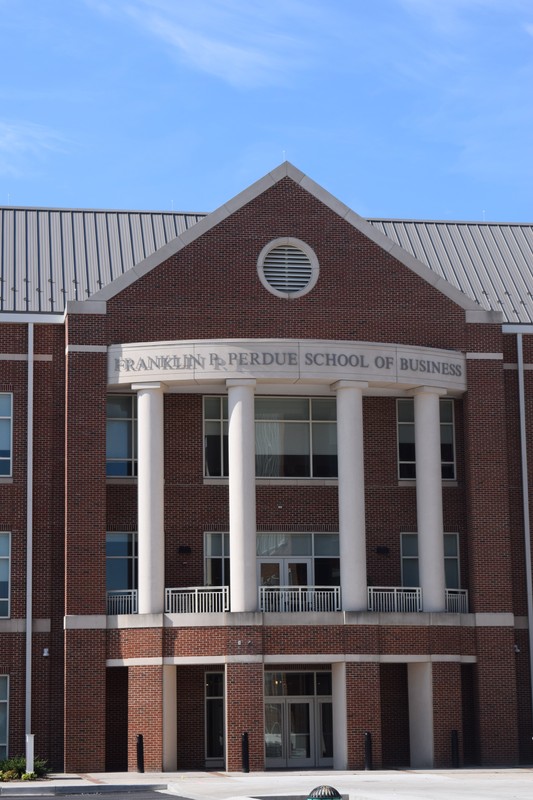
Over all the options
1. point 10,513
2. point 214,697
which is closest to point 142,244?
point 10,513

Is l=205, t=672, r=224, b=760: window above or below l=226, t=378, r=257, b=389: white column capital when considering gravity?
below

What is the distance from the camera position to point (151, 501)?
40.1 metres

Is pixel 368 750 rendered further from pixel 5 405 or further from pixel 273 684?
pixel 5 405

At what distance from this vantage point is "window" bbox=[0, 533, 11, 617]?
41.5 m

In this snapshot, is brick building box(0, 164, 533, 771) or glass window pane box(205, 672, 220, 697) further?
glass window pane box(205, 672, 220, 697)

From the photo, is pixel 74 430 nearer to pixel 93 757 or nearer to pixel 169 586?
pixel 169 586

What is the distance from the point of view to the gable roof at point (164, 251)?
140ft

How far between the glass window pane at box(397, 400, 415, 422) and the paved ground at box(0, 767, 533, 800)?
10.5 m

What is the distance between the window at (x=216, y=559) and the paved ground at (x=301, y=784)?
582 centimetres

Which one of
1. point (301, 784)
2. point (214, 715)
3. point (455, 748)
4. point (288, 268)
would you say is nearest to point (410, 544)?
point (455, 748)

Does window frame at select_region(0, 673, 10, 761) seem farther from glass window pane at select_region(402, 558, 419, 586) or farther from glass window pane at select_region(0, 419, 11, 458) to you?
glass window pane at select_region(402, 558, 419, 586)

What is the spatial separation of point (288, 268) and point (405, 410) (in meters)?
5.60

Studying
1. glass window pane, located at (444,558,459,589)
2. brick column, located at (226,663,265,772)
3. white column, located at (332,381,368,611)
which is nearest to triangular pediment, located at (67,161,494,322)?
white column, located at (332,381,368,611)

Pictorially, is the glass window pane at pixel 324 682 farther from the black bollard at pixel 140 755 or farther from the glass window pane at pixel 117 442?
the glass window pane at pixel 117 442
